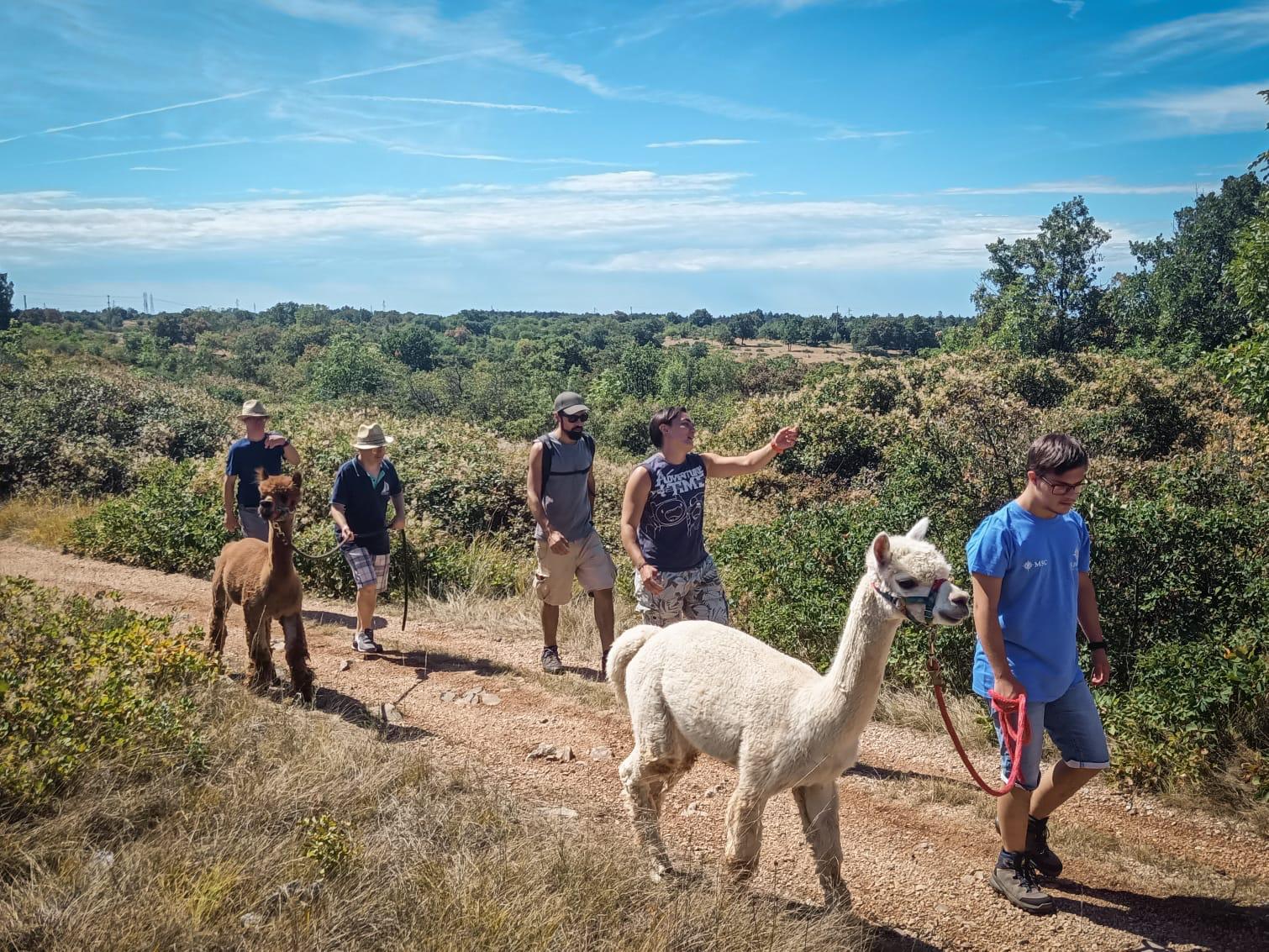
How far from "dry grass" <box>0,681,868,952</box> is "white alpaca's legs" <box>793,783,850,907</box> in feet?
0.44

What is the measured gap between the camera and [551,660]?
7.49m

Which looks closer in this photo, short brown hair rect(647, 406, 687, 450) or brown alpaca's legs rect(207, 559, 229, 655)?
short brown hair rect(647, 406, 687, 450)

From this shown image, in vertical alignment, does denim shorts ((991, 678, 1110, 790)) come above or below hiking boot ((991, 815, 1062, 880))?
above

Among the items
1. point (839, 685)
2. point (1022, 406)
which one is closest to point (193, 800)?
point (839, 685)

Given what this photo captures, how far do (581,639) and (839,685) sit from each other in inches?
198

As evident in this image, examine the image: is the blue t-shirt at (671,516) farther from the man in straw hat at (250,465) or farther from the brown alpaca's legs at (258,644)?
the man in straw hat at (250,465)

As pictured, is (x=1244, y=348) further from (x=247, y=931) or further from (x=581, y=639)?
(x=247, y=931)

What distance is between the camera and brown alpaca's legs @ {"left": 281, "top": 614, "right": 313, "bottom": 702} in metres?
6.46

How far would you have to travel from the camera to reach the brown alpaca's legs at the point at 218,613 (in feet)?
23.5

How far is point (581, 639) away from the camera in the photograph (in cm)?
837

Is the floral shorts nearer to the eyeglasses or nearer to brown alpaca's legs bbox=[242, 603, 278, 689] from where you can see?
the eyeglasses

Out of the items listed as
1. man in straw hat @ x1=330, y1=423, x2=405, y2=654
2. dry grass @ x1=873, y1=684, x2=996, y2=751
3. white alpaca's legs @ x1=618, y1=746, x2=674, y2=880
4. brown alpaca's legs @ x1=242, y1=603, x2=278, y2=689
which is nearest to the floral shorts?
white alpaca's legs @ x1=618, y1=746, x2=674, y2=880

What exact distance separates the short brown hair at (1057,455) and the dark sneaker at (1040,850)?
180cm

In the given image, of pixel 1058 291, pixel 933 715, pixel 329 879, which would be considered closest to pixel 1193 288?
pixel 1058 291
